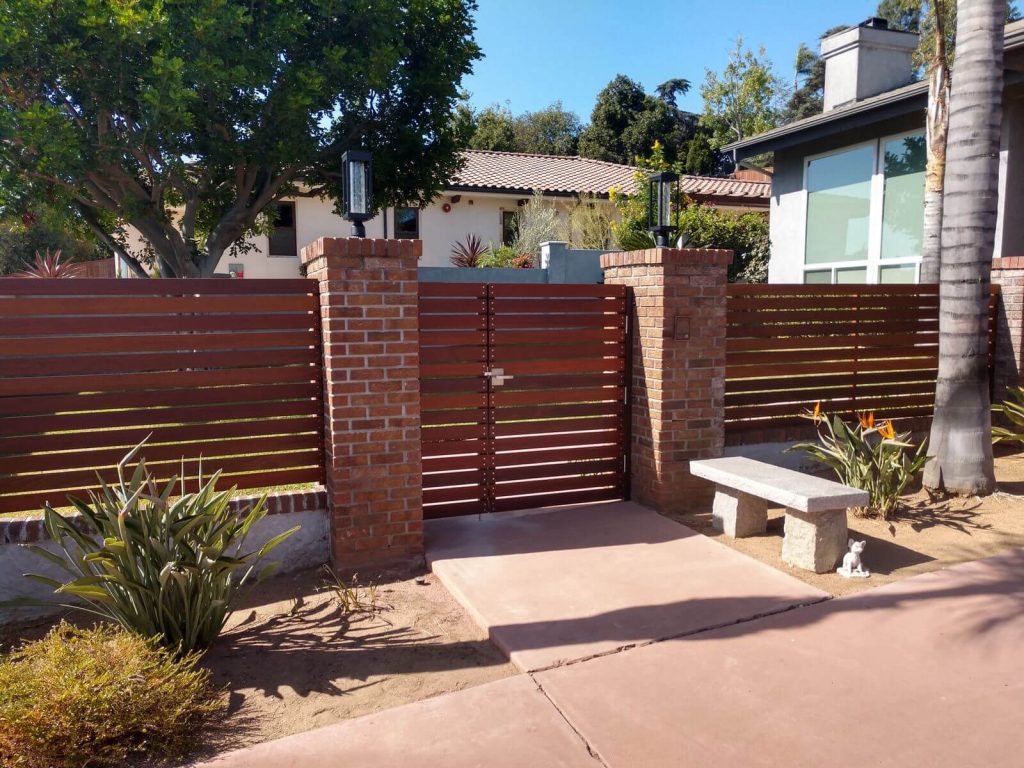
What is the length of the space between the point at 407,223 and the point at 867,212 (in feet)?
39.4

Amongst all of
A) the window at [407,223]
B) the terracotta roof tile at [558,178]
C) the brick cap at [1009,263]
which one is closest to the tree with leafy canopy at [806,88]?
the terracotta roof tile at [558,178]

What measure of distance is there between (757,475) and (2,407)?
15.1 feet

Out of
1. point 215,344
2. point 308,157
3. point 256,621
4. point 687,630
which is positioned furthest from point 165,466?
point 308,157

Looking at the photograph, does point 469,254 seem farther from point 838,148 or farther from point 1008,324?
point 1008,324

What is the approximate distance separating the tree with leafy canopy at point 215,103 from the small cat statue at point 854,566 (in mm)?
8480

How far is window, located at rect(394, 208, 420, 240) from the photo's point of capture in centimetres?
1923

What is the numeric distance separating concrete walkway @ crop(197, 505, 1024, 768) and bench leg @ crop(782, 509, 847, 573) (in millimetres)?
275

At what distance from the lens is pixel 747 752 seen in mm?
2637

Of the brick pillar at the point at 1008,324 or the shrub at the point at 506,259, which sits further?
the shrub at the point at 506,259

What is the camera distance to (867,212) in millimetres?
10727

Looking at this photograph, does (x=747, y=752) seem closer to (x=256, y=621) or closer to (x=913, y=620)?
(x=913, y=620)

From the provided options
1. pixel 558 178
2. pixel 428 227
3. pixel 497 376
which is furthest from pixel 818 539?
pixel 558 178

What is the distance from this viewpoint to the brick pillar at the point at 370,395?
442 centimetres

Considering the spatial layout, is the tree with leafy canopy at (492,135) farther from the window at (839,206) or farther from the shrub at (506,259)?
the window at (839,206)
